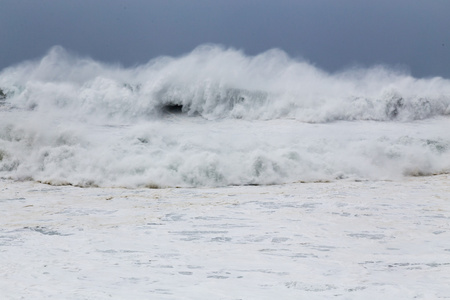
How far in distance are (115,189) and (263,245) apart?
4909 millimetres

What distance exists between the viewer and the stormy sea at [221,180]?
381 cm

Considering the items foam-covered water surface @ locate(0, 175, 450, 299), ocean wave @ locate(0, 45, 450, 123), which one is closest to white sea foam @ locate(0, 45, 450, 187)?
ocean wave @ locate(0, 45, 450, 123)

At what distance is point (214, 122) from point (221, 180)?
13.0ft

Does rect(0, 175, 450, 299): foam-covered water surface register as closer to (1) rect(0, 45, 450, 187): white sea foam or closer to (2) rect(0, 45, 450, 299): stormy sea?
(2) rect(0, 45, 450, 299): stormy sea

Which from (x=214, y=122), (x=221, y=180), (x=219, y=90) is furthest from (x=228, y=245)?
(x=219, y=90)

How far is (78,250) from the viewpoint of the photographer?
4594 millimetres

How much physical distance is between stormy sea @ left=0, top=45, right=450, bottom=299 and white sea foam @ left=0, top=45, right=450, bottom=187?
0.15 feet

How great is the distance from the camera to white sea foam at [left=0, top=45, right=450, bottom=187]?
9898 mm

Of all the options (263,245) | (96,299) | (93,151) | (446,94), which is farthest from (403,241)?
(446,94)

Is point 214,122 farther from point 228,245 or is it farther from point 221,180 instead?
point 228,245

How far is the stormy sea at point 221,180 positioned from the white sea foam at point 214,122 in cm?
5

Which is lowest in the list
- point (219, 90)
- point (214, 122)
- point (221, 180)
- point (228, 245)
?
point (228, 245)

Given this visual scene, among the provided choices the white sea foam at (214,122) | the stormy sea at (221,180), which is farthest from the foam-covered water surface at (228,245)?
the white sea foam at (214,122)

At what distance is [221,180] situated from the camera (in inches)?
371
